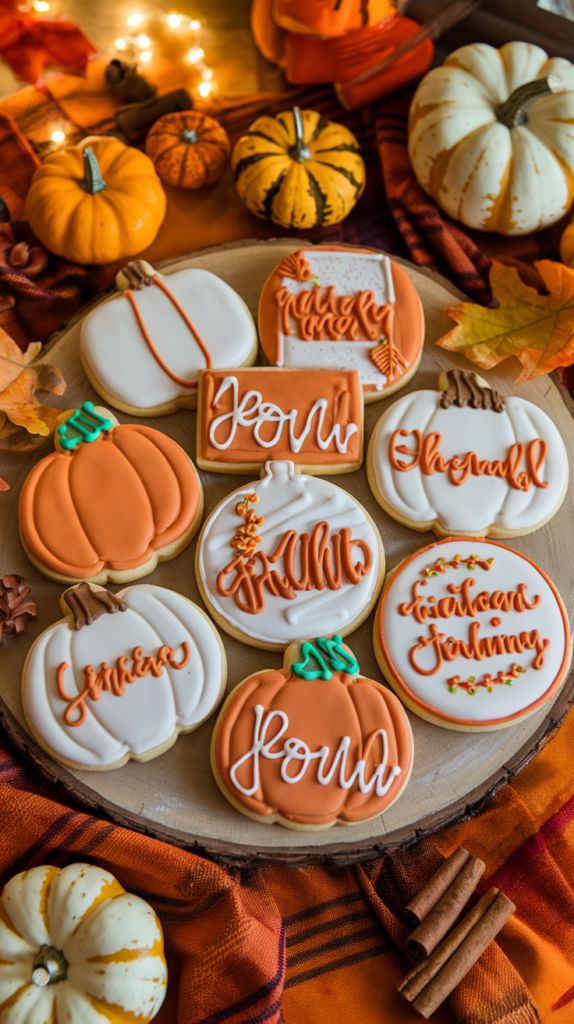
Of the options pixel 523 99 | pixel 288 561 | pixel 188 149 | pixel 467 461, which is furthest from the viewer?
pixel 188 149

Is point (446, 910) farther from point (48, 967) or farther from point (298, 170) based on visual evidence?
point (298, 170)

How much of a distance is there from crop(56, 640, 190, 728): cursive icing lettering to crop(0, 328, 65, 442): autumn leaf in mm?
762

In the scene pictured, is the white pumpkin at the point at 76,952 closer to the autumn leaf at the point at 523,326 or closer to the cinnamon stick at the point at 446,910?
the cinnamon stick at the point at 446,910

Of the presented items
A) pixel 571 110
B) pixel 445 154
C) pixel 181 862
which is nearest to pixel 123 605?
pixel 181 862

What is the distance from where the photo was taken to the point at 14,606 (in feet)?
8.55

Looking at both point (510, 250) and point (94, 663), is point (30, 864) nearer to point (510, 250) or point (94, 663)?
point (94, 663)

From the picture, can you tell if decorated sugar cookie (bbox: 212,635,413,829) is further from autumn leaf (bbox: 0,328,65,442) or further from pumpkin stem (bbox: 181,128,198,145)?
pumpkin stem (bbox: 181,128,198,145)

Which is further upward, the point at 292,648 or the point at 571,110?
the point at 571,110

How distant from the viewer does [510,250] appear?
352cm

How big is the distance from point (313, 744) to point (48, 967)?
33.1 inches

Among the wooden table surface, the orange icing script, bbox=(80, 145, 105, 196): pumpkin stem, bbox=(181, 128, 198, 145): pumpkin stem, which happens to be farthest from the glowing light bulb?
the orange icing script

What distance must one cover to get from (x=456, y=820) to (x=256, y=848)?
1.79ft

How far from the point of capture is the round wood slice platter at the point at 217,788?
2.45 m

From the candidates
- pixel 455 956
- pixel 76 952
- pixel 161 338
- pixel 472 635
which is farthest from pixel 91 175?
pixel 455 956
